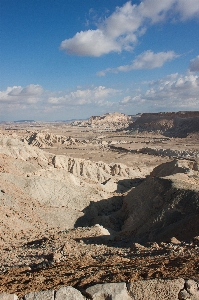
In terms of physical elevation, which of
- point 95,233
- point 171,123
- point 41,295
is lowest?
point 95,233

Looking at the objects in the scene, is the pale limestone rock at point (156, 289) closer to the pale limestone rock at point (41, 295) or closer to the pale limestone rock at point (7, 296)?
the pale limestone rock at point (41, 295)

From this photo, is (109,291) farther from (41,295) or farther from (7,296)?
(7,296)

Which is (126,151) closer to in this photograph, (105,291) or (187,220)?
(187,220)

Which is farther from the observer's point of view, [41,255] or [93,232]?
[93,232]

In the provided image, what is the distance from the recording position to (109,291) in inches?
177

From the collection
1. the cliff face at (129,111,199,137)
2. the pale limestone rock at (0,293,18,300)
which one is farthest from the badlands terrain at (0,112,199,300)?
the cliff face at (129,111,199,137)

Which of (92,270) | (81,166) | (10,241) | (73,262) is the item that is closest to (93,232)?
(10,241)

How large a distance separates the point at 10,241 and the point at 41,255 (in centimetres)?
290

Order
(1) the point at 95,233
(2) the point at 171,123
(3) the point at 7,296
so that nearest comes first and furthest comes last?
(3) the point at 7,296
(1) the point at 95,233
(2) the point at 171,123

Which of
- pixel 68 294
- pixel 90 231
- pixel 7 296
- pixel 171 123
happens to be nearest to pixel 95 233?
pixel 90 231

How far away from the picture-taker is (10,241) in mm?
10695

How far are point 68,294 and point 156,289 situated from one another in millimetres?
1517

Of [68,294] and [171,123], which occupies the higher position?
[171,123]

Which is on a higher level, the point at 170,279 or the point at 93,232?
the point at 170,279
